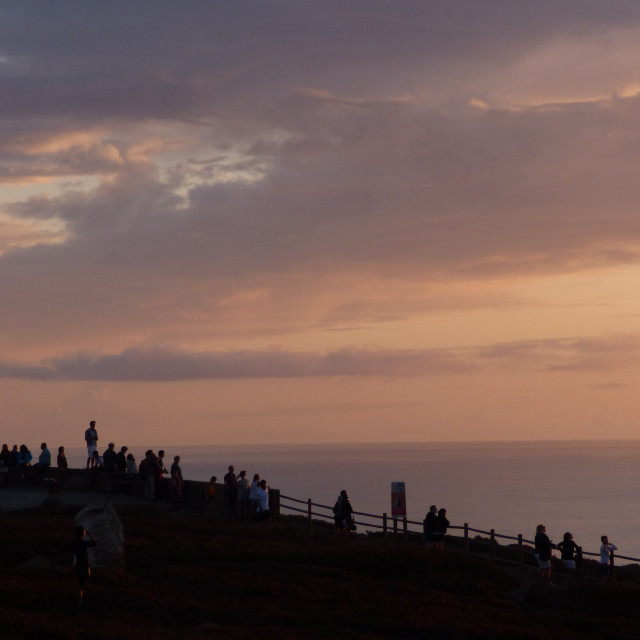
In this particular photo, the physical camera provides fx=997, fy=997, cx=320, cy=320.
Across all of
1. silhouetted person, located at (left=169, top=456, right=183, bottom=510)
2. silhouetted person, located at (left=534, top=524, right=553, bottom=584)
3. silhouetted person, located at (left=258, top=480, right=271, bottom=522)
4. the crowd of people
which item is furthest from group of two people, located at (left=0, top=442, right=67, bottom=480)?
silhouetted person, located at (left=534, top=524, right=553, bottom=584)

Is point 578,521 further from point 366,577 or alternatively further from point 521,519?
point 366,577

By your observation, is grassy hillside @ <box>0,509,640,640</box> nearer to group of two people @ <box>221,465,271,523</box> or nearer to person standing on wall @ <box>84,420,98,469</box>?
group of two people @ <box>221,465,271,523</box>

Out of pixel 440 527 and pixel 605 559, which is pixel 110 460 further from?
Answer: pixel 605 559

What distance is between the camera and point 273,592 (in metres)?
26.1

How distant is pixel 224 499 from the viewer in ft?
131

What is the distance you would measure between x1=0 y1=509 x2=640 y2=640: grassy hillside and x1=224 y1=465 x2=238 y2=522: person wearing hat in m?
1.70

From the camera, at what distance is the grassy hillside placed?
22281 mm

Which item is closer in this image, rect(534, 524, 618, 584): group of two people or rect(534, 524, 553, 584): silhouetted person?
rect(534, 524, 618, 584): group of two people

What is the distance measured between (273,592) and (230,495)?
42.7ft

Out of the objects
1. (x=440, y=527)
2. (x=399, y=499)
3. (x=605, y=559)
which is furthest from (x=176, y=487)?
(x=605, y=559)

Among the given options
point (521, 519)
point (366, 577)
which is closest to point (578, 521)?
point (521, 519)

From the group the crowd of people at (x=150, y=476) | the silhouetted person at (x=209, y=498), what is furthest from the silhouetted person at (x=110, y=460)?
the silhouetted person at (x=209, y=498)

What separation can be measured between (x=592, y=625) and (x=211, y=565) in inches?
426

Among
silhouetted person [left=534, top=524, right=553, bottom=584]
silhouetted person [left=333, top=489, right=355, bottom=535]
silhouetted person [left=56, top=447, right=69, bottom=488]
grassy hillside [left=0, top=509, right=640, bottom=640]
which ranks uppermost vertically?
silhouetted person [left=56, top=447, right=69, bottom=488]
